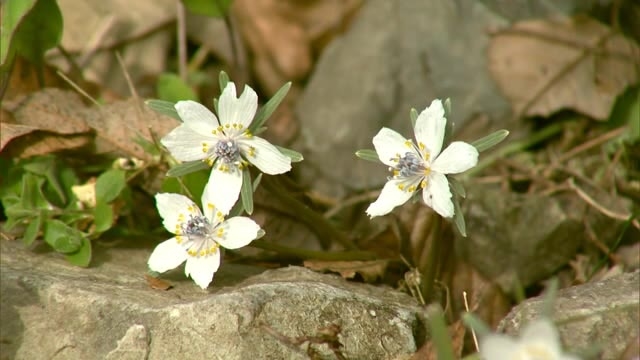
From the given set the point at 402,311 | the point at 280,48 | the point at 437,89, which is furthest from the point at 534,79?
the point at 402,311

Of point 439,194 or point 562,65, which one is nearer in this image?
point 439,194

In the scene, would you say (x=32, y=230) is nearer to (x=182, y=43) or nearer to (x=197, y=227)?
(x=197, y=227)

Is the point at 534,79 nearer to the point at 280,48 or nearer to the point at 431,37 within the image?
the point at 431,37

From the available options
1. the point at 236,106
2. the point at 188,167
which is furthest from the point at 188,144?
the point at 236,106

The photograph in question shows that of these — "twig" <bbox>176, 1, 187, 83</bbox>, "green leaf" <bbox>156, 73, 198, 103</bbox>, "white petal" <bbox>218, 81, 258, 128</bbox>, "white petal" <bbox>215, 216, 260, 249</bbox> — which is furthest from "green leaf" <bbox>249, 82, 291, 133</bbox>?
"twig" <bbox>176, 1, 187, 83</bbox>

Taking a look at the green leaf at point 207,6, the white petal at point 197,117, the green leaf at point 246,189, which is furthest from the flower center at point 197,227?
the green leaf at point 207,6

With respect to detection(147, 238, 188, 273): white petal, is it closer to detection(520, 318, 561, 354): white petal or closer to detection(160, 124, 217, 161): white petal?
detection(160, 124, 217, 161): white petal
